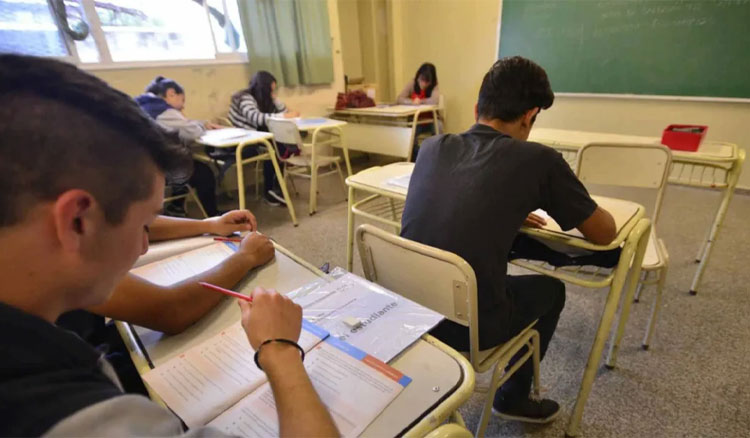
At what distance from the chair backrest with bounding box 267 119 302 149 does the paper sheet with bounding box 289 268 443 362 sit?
88.9 inches

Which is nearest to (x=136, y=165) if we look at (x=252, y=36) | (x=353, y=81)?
(x=252, y=36)

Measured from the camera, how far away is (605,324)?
108 cm

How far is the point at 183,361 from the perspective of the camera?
2.09ft

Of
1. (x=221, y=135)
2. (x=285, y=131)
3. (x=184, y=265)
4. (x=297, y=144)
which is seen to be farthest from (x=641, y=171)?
(x=221, y=135)

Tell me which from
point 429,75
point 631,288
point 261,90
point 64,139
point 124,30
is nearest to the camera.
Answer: point 64,139

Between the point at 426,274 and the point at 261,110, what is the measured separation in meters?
3.15

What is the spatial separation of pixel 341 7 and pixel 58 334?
5.45m

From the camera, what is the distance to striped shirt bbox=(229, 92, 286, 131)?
335 centimetres

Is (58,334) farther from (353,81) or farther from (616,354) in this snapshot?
(353,81)

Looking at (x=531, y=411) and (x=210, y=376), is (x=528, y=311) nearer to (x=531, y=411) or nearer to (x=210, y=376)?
(x=531, y=411)

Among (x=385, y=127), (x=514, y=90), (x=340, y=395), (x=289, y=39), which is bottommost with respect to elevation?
(x=385, y=127)

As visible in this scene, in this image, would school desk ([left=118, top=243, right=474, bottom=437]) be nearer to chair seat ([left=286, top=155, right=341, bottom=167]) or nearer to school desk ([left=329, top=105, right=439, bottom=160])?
chair seat ([left=286, top=155, right=341, bottom=167])

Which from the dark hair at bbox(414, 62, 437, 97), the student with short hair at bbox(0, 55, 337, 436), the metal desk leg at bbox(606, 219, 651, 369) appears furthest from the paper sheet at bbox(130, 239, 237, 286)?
the dark hair at bbox(414, 62, 437, 97)

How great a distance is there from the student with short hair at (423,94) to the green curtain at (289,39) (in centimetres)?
98
